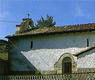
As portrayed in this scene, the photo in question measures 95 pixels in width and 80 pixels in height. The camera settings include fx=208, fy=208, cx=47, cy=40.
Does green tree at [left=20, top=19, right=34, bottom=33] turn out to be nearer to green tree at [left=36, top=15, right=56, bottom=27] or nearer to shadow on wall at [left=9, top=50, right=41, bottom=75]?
shadow on wall at [left=9, top=50, right=41, bottom=75]

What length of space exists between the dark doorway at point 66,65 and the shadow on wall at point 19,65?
2540 millimetres

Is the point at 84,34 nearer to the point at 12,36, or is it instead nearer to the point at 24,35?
the point at 24,35

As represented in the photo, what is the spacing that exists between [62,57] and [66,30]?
2.50 metres

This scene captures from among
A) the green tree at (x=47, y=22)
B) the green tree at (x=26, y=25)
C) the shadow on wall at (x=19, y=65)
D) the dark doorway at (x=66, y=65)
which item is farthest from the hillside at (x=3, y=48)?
the green tree at (x=47, y=22)

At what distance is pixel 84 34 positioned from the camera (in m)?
18.7

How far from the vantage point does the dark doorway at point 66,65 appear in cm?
1873

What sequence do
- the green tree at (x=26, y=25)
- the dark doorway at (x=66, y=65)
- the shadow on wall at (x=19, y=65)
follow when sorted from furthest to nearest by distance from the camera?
1. the green tree at (x=26, y=25)
2. the shadow on wall at (x=19, y=65)
3. the dark doorway at (x=66, y=65)

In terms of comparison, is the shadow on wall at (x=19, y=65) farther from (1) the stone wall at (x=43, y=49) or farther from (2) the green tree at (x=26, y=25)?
(2) the green tree at (x=26, y=25)

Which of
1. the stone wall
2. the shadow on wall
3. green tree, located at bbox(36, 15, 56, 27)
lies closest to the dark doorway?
the stone wall

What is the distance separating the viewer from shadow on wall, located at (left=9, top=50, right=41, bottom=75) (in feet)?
66.2

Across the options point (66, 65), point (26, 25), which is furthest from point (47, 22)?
point (66, 65)

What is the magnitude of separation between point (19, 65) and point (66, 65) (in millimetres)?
4867

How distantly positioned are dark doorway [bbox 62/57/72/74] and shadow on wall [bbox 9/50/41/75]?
254cm

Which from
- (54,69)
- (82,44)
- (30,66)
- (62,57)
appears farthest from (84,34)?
(30,66)
